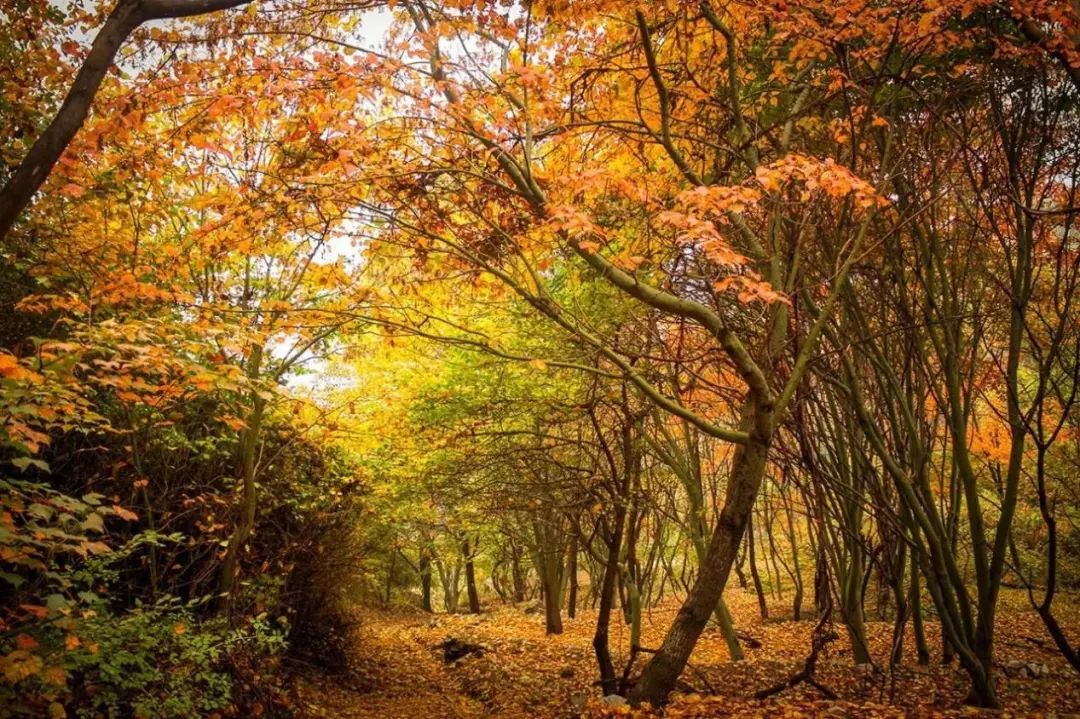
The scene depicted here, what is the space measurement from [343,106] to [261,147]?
3610 millimetres

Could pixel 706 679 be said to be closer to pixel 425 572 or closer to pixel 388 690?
pixel 388 690

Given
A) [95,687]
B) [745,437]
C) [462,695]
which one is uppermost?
[745,437]

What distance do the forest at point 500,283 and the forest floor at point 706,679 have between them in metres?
0.12

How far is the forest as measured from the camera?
473 cm

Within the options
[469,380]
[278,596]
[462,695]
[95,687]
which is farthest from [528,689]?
[95,687]

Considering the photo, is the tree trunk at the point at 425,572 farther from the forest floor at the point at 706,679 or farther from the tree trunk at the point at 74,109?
the tree trunk at the point at 74,109

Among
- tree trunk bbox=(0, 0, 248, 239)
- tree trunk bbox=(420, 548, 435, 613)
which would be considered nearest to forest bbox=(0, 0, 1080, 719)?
tree trunk bbox=(0, 0, 248, 239)

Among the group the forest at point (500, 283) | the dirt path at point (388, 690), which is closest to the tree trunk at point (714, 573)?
the forest at point (500, 283)

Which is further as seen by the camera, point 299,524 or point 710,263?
point 299,524

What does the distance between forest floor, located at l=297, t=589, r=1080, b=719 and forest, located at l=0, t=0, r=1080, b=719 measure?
0.12 meters

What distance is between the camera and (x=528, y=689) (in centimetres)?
966

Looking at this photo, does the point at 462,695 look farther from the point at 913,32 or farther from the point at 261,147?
the point at 913,32

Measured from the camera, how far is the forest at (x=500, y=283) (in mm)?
4730

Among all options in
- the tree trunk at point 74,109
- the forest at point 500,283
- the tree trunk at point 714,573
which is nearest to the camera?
the tree trunk at point 74,109
